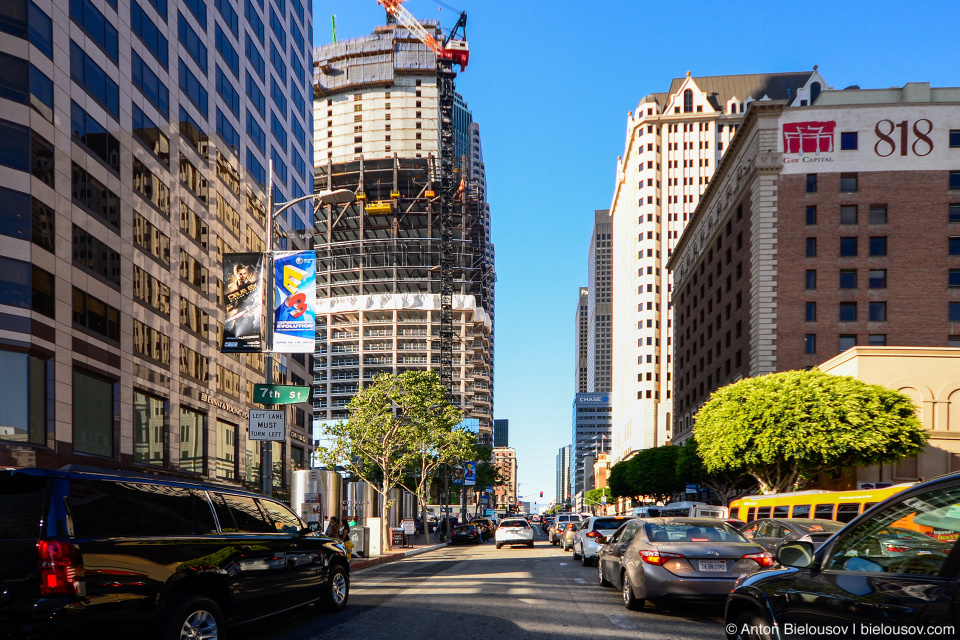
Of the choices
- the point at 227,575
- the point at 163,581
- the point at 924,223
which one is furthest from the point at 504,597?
the point at 924,223

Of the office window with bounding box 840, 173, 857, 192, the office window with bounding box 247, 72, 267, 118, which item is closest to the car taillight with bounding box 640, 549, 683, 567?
the office window with bounding box 247, 72, 267, 118

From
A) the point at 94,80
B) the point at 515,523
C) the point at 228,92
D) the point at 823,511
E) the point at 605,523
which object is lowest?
the point at 515,523

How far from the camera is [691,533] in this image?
12.5 meters

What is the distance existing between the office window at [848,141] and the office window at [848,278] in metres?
8.95

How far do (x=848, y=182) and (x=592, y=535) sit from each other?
46.7m

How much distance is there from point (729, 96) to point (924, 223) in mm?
87908

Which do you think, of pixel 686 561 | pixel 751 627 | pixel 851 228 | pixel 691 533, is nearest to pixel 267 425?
pixel 691 533

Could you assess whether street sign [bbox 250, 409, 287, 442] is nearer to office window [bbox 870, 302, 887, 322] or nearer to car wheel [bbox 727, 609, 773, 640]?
car wheel [bbox 727, 609, 773, 640]

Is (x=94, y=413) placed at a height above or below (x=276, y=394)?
below

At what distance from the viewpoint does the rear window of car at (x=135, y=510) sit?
715 centimetres

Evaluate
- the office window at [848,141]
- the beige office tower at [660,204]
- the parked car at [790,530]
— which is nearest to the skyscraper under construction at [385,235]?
the beige office tower at [660,204]

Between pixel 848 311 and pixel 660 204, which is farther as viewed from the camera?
pixel 660 204

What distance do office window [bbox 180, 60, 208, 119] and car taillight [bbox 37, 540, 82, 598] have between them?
39.0 meters

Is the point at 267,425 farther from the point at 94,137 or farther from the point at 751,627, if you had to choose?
the point at 94,137
